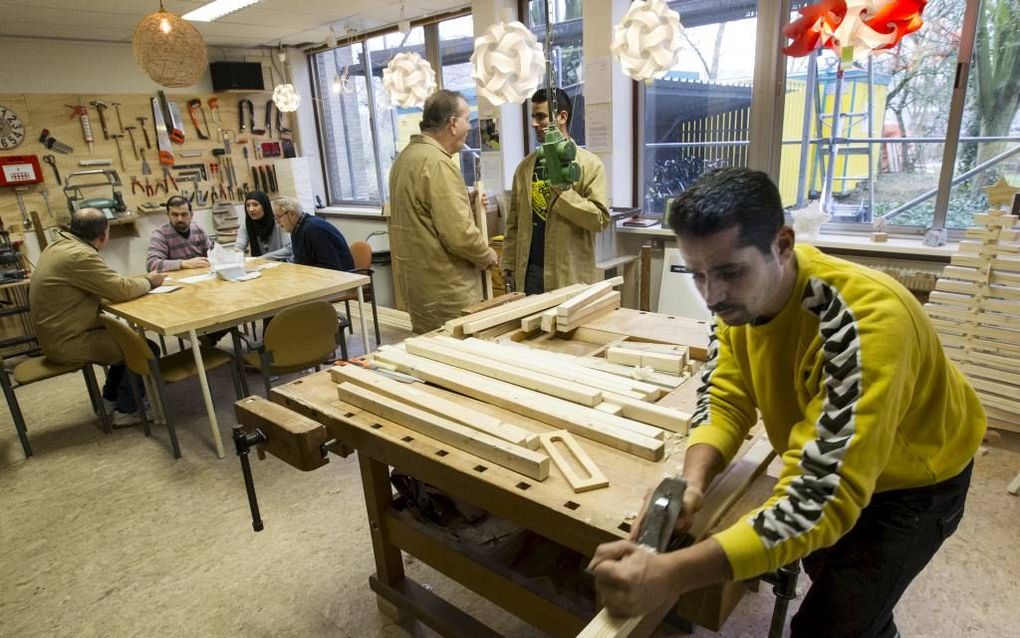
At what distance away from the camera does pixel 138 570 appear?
242cm

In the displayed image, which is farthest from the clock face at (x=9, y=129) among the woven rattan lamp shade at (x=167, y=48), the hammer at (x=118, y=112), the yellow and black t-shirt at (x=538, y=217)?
the yellow and black t-shirt at (x=538, y=217)

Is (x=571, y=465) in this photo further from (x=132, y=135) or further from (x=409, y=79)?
(x=132, y=135)

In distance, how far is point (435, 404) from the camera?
56.4 inches

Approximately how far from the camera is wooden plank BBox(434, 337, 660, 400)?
145 centimetres

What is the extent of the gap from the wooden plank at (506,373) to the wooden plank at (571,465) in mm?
149

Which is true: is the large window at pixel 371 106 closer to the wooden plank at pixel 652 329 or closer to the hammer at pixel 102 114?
the hammer at pixel 102 114

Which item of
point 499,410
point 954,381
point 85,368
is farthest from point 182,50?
point 954,381

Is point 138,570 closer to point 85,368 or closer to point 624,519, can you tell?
point 85,368

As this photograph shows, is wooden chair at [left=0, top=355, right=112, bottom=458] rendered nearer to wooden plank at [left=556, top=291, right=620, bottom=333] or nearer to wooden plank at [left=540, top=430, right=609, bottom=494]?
wooden plank at [left=556, top=291, right=620, bottom=333]

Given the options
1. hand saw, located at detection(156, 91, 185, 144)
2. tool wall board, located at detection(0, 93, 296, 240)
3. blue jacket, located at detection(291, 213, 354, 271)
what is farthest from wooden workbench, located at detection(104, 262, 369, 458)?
hand saw, located at detection(156, 91, 185, 144)

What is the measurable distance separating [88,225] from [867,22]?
3.91m

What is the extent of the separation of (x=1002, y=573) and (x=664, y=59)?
7.32ft

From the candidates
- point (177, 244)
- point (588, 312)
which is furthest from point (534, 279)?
point (177, 244)

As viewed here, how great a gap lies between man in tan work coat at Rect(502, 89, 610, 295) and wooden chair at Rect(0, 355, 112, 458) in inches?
104
